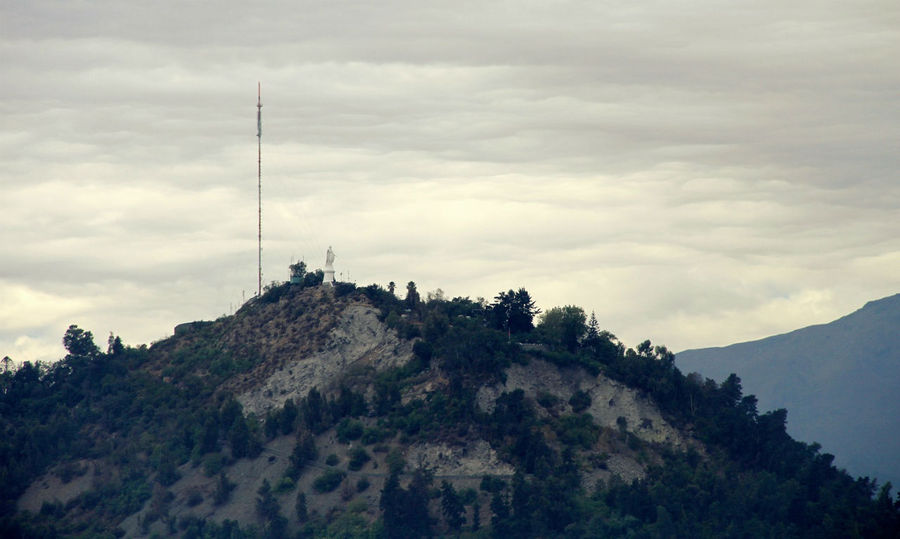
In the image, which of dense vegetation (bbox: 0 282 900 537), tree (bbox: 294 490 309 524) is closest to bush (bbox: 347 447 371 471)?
dense vegetation (bbox: 0 282 900 537)

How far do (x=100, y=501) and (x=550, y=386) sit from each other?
6853 cm

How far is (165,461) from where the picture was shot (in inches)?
7835

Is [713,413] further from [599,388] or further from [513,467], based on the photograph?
[513,467]

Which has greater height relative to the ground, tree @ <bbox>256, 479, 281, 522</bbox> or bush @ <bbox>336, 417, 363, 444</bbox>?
bush @ <bbox>336, 417, 363, 444</bbox>

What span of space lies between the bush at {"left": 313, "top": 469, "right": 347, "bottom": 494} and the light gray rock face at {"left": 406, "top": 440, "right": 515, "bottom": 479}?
984 centimetres

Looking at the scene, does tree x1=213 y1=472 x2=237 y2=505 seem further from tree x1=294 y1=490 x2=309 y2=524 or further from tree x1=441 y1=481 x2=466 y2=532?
tree x1=441 y1=481 x2=466 y2=532

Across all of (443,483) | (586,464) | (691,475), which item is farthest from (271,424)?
(691,475)

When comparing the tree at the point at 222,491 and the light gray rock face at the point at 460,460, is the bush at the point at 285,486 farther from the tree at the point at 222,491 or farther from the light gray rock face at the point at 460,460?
the light gray rock face at the point at 460,460

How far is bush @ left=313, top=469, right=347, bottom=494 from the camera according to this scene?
184375mm

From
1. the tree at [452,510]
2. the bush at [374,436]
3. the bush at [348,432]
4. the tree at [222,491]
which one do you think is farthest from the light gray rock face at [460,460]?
the tree at [222,491]

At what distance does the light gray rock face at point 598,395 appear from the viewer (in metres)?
192

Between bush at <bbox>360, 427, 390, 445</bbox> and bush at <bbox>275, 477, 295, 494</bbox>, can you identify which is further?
bush at <bbox>360, 427, 390, 445</bbox>

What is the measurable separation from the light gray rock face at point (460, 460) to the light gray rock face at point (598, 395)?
792 centimetres

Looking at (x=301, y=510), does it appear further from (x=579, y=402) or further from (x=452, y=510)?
(x=579, y=402)
